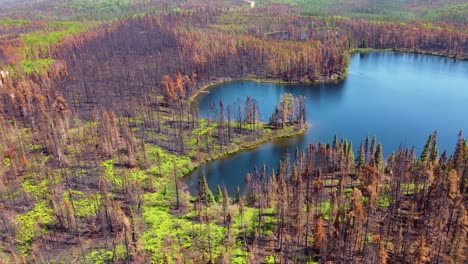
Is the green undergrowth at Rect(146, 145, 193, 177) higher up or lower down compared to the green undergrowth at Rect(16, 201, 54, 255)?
higher up

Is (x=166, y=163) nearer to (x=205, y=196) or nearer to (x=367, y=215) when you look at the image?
(x=205, y=196)

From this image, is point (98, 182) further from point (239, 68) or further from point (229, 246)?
point (239, 68)

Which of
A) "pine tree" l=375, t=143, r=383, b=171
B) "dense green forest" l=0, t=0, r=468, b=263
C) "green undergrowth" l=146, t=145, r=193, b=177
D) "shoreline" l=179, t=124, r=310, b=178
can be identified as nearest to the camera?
"dense green forest" l=0, t=0, r=468, b=263

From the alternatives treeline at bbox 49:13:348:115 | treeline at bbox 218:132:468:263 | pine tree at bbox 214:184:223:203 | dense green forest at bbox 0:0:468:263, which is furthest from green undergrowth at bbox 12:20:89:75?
treeline at bbox 218:132:468:263

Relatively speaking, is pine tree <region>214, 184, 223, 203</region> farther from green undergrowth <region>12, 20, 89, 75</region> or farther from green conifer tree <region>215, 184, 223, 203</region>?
green undergrowth <region>12, 20, 89, 75</region>

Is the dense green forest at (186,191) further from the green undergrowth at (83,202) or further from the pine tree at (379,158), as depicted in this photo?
the pine tree at (379,158)

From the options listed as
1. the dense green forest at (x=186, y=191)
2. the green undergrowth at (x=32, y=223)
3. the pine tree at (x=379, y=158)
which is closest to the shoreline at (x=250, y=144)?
the dense green forest at (x=186, y=191)

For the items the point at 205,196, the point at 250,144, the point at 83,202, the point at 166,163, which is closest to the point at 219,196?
the point at 205,196
